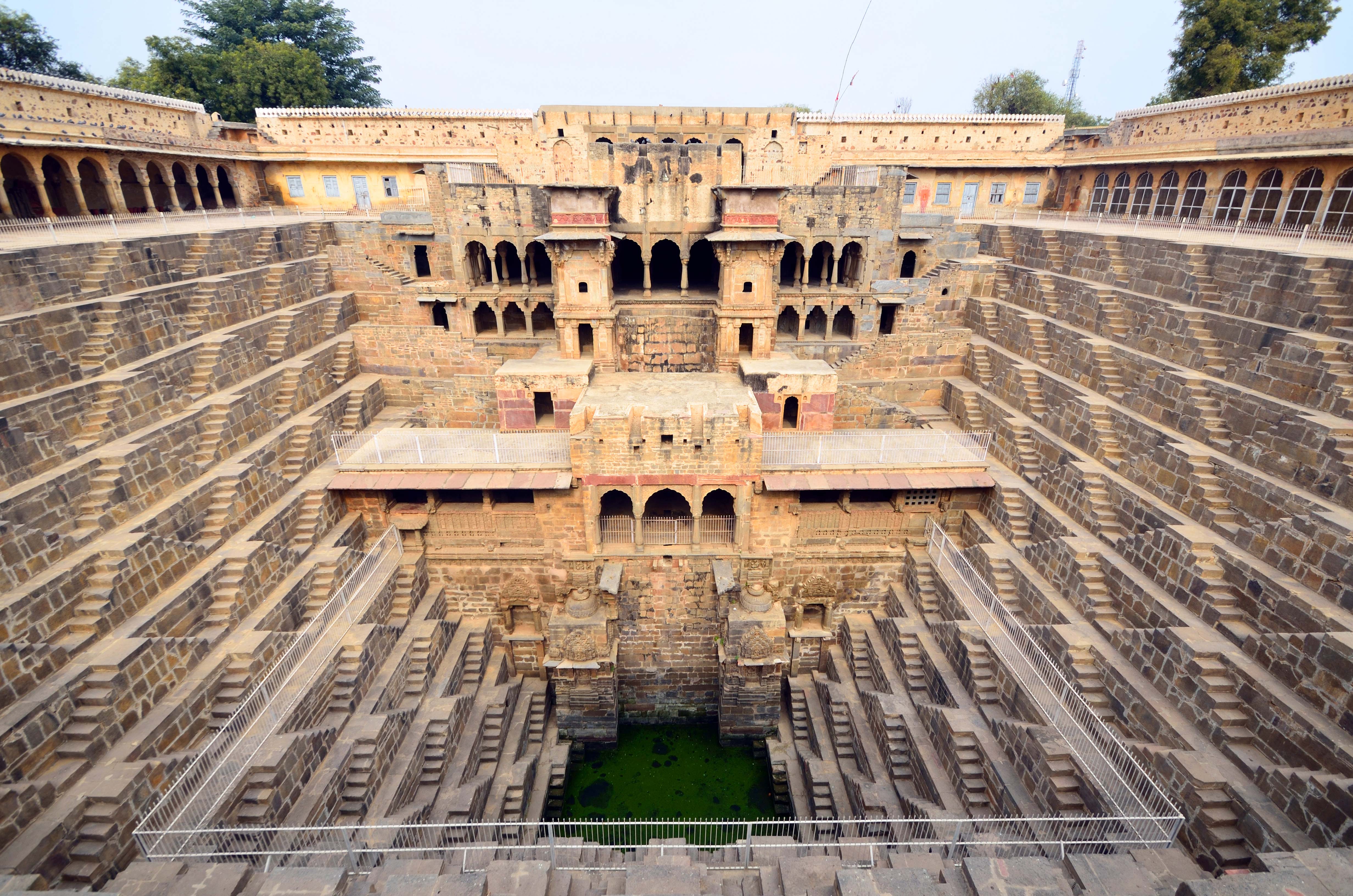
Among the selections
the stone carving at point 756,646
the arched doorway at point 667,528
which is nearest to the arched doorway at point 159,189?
the arched doorway at point 667,528

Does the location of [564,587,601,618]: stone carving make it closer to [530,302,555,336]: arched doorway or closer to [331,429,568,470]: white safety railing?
[331,429,568,470]: white safety railing

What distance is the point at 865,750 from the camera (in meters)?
14.2

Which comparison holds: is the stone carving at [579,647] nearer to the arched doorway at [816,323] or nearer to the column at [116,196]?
the arched doorway at [816,323]

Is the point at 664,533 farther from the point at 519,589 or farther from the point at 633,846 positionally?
the point at 633,846

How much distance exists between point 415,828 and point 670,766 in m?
7.07

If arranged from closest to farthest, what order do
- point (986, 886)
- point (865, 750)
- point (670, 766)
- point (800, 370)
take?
1. point (986, 886)
2. point (865, 750)
3. point (670, 766)
4. point (800, 370)

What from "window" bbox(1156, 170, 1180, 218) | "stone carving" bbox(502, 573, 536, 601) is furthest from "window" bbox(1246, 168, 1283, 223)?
"stone carving" bbox(502, 573, 536, 601)

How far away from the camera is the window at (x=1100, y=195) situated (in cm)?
3167

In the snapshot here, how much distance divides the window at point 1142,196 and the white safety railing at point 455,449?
102 ft

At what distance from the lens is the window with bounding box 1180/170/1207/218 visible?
2625 centimetres

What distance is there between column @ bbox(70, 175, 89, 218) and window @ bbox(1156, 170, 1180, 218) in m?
47.5

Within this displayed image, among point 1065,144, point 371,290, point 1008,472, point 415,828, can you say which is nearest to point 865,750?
point 1008,472

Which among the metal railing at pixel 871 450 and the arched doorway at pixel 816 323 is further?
the arched doorway at pixel 816 323

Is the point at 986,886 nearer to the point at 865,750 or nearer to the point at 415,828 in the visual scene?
the point at 865,750
